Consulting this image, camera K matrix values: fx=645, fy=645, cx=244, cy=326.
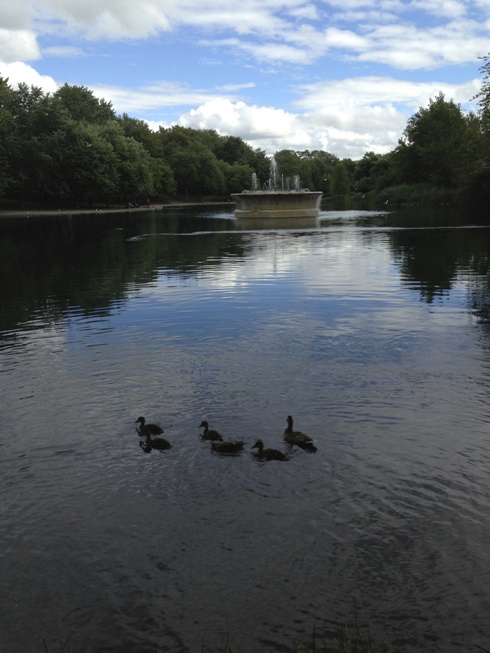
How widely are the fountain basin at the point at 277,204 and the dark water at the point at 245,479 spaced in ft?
197

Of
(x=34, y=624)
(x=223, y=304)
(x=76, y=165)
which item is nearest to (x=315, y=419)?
(x=34, y=624)

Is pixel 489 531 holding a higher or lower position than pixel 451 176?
lower

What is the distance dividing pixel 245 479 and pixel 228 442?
33.8 inches

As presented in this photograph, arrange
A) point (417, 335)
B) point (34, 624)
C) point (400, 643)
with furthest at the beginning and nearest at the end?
point (417, 335), point (34, 624), point (400, 643)

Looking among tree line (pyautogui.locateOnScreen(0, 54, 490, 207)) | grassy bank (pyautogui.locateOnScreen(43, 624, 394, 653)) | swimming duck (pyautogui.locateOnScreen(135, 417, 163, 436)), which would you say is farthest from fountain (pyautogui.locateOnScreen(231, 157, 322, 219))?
grassy bank (pyautogui.locateOnScreen(43, 624, 394, 653))

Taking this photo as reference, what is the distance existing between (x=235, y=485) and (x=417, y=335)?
30.3ft

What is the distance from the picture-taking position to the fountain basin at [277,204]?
79.2m

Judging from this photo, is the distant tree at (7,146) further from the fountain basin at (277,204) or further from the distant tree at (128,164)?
the fountain basin at (277,204)

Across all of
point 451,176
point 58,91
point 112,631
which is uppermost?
point 58,91

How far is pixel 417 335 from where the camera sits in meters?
16.5

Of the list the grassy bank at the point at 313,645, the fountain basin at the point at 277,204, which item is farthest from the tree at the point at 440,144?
the grassy bank at the point at 313,645

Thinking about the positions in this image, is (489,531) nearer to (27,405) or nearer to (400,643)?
(400,643)

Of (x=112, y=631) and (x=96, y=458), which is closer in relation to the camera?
(x=112, y=631)

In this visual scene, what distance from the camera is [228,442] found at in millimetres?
9609
